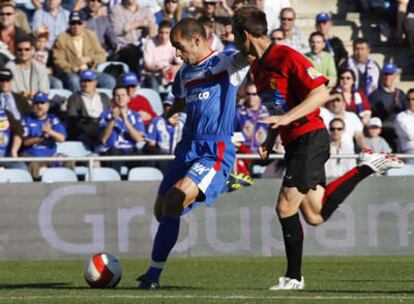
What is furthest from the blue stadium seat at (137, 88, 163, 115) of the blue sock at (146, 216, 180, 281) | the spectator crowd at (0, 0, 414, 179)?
the blue sock at (146, 216, 180, 281)

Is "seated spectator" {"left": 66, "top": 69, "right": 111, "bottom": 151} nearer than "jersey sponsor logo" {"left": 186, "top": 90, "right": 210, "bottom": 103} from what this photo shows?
No

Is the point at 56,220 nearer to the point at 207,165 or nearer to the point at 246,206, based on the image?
the point at 246,206

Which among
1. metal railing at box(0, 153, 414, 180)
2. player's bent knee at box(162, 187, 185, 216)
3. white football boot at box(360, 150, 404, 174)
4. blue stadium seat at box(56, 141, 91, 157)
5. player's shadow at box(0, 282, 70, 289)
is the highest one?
white football boot at box(360, 150, 404, 174)

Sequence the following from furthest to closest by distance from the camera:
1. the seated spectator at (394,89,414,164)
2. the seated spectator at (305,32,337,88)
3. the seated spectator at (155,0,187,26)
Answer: the seated spectator at (155,0,187,26) < the seated spectator at (305,32,337,88) < the seated spectator at (394,89,414,164)

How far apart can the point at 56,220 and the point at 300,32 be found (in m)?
6.09

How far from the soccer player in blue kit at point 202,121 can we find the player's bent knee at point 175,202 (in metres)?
0.07

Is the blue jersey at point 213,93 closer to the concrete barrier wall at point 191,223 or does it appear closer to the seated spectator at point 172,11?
the concrete barrier wall at point 191,223

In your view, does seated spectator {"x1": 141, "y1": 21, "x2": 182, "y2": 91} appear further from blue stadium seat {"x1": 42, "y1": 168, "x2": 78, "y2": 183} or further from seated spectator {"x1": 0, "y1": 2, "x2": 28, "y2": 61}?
blue stadium seat {"x1": 42, "y1": 168, "x2": 78, "y2": 183}

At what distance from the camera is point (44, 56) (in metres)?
18.7

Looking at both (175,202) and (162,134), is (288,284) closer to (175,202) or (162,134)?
(175,202)

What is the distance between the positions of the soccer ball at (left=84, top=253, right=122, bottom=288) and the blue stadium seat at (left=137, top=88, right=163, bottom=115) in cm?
786

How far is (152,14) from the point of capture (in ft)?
65.9

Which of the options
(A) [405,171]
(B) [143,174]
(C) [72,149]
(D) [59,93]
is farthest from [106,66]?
(A) [405,171]

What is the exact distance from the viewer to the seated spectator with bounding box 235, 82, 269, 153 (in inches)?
679
